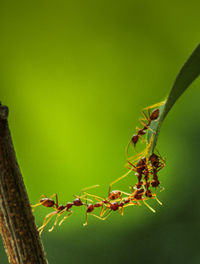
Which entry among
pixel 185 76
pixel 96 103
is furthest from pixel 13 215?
pixel 96 103

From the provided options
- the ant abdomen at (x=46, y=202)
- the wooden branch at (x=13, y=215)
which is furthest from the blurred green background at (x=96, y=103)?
the wooden branch at (x=13, y=215)

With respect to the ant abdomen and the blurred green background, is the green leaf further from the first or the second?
the blurred green background

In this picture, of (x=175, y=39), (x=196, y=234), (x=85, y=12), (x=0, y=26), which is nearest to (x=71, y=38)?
(x=85, y=12)

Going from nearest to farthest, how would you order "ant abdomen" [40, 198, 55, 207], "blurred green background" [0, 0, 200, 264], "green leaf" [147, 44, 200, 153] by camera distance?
1. "green leaf" [147, 44, 200, 153]
2. "ant abdomen" [40, 198, 55, 207]
3. "blurred green background" [0, 0, 200, 264]

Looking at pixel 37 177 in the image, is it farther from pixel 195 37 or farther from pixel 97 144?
pixel 195 37

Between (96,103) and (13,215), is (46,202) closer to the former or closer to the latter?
(13,215)

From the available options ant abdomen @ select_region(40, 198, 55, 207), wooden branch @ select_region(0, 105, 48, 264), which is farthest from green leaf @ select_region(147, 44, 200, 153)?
ant abdomen @ select_region(40, 198, 55, 207)

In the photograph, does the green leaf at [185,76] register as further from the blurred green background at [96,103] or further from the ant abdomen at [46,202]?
the blurred green background at [96,103]

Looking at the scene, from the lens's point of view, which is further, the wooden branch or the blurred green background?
the blurred green background
